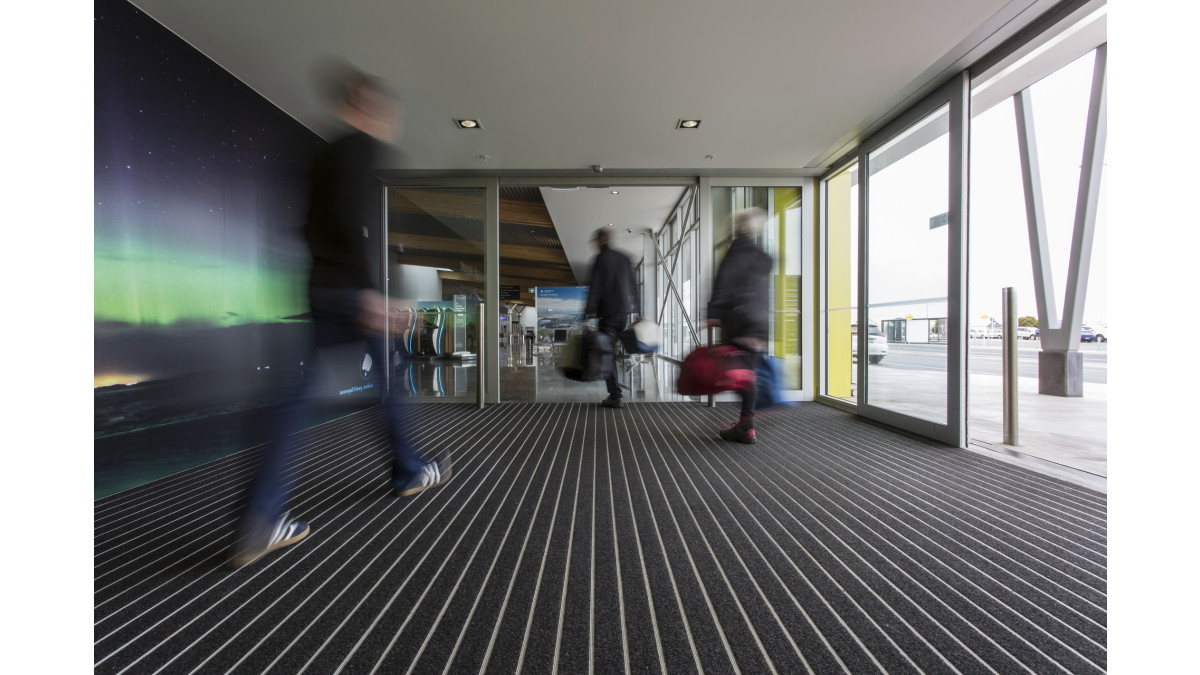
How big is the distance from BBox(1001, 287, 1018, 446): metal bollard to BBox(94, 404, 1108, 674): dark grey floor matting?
0.71 meters

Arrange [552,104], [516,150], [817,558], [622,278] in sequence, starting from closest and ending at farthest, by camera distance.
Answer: [817,558] → [552,104] → [622,278] → [516,150]

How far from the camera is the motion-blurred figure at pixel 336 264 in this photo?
168 cm

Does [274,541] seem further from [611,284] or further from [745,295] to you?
[611,284]

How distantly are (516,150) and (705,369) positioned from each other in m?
3.19

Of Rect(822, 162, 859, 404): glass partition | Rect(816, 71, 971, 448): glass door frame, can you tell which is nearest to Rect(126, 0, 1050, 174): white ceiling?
Rect(816, 71, 971, 448): glass door frame

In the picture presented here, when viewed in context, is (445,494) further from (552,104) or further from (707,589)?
(552,104)

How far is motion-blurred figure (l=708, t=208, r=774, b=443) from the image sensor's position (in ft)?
10.2

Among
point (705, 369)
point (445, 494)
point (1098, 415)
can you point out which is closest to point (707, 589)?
point (445, 494)

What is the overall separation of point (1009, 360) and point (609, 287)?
330 cm

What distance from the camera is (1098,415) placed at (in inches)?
171

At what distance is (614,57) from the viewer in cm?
306

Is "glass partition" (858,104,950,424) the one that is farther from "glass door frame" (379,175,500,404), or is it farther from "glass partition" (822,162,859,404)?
"glass door frame" (379,175,500,404)

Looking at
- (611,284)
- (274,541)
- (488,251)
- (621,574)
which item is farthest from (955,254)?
(274,541)
